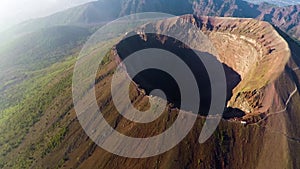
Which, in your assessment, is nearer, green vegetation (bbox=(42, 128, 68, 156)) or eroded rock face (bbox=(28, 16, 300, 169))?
eroded rock face (bbox=(28, 16, 300, 169))

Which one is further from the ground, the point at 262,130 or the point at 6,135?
the point at 262,130

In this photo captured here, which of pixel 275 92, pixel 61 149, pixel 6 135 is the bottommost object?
pixel 6 135

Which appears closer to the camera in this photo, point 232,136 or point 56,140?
point 232,136

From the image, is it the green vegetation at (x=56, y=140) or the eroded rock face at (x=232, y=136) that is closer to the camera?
the eroded rock face at (x=232, y=136)

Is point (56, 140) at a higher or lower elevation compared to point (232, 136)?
lower

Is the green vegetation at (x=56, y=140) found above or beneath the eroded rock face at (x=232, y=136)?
beneath

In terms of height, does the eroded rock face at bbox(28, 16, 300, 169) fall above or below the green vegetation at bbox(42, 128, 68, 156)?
above

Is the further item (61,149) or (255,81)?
(255,81)

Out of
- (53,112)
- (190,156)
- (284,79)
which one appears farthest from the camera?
(53,112)

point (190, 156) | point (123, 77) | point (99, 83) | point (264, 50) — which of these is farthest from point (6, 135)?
point (264, 50)

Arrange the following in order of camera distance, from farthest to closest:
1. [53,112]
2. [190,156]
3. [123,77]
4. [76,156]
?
[53,112]
[123,77]
[76,156]
[190,156]

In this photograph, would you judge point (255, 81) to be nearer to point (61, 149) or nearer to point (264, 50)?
point (264, 50)
